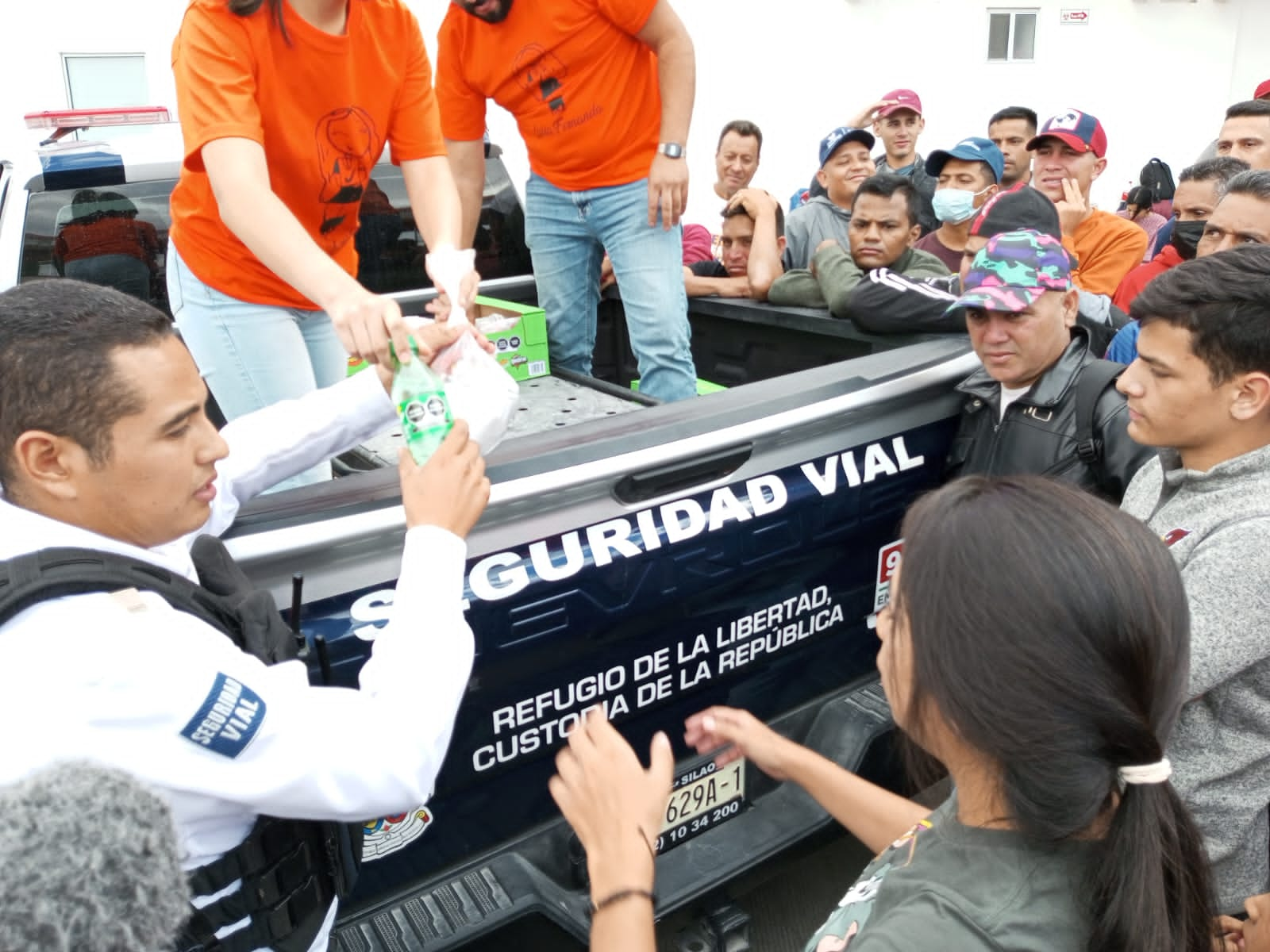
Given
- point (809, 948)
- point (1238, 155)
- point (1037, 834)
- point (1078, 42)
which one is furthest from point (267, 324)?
point (1078, 42)

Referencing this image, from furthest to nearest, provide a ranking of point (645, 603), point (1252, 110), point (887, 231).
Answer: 1. point (1252, 110)
2. point (887, 231)
3. point (645, 603)

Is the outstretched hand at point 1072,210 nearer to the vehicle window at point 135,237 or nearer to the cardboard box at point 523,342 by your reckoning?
the cardboard box at point 523,342

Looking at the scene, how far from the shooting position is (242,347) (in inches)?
85.0

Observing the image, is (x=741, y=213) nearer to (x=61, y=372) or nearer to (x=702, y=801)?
(x=702, y=801)

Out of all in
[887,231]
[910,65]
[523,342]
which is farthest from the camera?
[910,65]

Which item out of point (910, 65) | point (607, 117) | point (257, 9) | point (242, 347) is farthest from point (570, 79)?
point (910, 65)

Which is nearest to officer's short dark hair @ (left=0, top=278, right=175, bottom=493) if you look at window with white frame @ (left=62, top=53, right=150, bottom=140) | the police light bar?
the police light bar

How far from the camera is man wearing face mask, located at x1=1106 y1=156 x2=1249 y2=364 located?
3740mm

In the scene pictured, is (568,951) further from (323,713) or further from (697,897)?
(323,713)

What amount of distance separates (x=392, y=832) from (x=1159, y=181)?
9.40m

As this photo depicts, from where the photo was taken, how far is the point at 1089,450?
7.36 ft

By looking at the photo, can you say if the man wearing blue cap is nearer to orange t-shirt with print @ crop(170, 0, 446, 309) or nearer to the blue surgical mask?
the blue surgical mask

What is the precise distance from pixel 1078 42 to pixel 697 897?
15.2 metres

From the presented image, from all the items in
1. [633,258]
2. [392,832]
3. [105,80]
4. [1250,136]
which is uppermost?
[105,80]
